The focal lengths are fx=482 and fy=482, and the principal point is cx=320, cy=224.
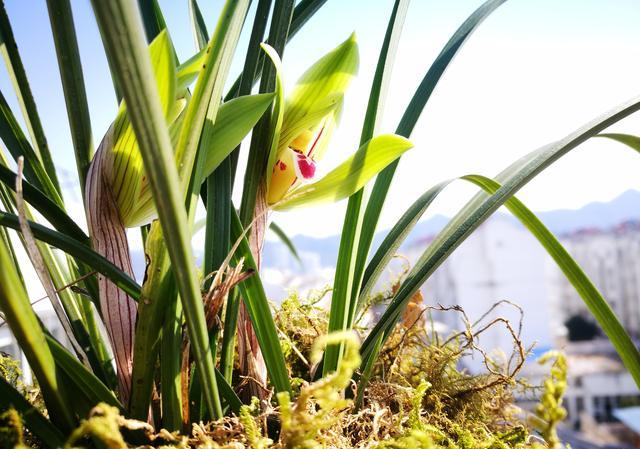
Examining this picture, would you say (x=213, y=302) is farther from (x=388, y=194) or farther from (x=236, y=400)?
(x=388, y=194)

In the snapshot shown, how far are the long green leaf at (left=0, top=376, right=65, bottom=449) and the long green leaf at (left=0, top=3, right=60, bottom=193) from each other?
20 centimetres

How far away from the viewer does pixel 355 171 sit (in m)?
0.31

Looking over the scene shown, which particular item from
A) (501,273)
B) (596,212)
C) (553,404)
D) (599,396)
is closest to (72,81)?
(553,404)

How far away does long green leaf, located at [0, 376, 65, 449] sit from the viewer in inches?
8.7

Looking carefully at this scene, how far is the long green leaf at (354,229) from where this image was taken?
1.03 ft

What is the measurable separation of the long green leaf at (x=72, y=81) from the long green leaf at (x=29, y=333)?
0.33ft

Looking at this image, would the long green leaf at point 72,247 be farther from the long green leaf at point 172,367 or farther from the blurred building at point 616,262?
the blurred building at point 616,262

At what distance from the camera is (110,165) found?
27 centimetres

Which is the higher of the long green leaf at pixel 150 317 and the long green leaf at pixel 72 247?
the long green leaf at pixel 72 247

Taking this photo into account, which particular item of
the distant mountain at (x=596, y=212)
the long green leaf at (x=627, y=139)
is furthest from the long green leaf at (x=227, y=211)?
the distant mountain at (x=596, y=212)

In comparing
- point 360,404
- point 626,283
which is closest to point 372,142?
point 360,404

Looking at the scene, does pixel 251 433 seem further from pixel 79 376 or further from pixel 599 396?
pixel 599 396

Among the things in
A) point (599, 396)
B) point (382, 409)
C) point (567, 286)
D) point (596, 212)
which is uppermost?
point (382, 409)

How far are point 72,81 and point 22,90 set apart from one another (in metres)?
0.11
